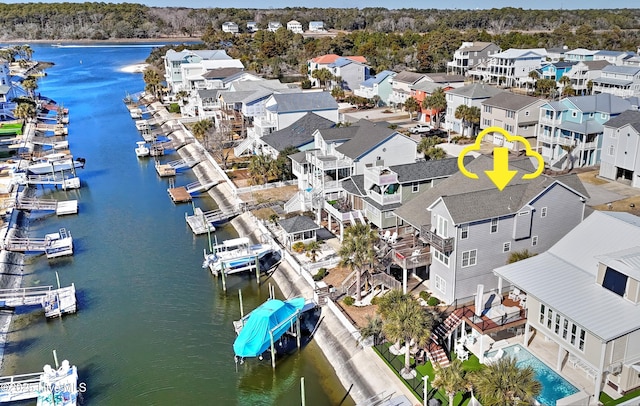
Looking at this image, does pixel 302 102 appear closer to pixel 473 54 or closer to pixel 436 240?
pixel 436 240

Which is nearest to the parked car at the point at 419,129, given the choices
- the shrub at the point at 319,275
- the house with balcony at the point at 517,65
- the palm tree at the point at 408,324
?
the house with balcony at the point at 517,65

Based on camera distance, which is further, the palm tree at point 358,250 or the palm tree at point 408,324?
the palm tree at point 358,250

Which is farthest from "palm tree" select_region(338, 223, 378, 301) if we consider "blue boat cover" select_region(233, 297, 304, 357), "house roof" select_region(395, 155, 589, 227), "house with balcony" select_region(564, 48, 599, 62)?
"house with balcony" select_region(564, 48, 599, 62)

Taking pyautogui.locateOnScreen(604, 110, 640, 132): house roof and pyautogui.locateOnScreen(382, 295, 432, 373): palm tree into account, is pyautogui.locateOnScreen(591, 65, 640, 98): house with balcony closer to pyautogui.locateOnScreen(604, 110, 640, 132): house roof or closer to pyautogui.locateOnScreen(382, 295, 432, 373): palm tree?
pyautogui.locateOnScreen(604, 110, 640, 132): house roof

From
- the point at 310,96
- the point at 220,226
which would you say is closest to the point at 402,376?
the point at 220,226

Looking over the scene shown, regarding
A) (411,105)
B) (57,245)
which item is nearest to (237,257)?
(57,245)

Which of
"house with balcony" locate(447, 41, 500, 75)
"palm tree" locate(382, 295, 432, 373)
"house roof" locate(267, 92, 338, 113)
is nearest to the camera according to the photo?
"palm tree" locate(382, 295, 432, 373)

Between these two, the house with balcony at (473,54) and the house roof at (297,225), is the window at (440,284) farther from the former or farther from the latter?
the house with balcony at (473,54)
